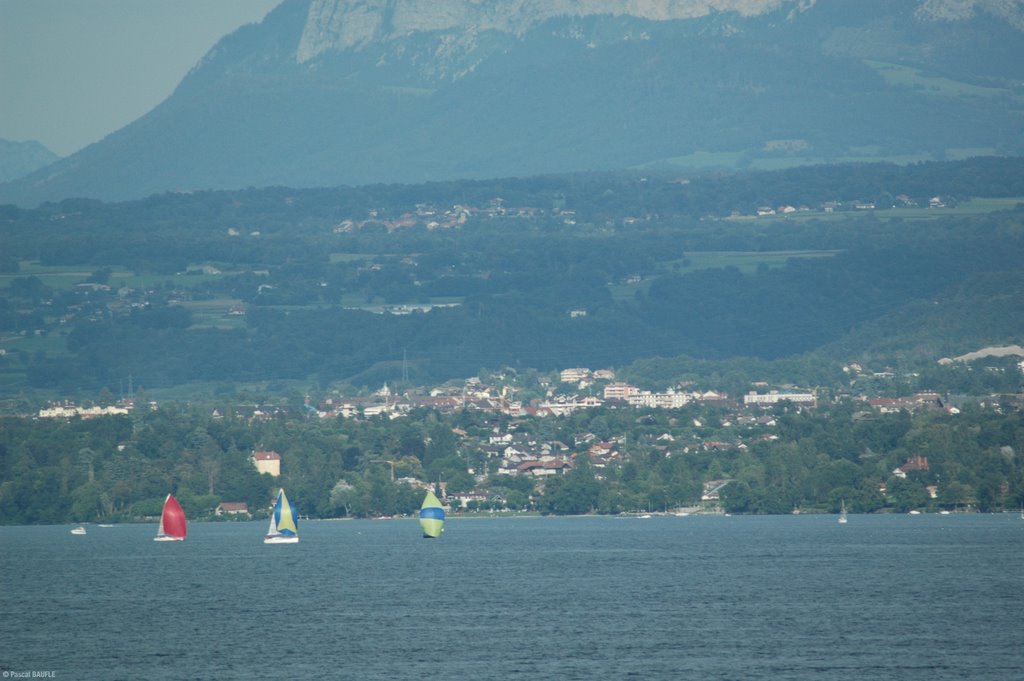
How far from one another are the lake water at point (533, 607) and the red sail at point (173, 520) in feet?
2.94

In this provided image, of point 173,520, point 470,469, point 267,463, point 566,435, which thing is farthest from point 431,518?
point 566,435

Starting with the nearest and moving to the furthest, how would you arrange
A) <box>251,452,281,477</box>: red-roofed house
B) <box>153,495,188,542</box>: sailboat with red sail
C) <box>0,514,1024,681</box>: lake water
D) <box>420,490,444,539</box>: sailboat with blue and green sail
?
<box>0,514,1024,681</box>: lake water
<box>420,490,444,539</box>: sailboat with blue and green sail
<box>153,495,188,542</box>: sailboat with red sail
<box>251,452,281,477</box>: red-roofed house

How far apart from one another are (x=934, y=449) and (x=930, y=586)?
A: 52.4 m

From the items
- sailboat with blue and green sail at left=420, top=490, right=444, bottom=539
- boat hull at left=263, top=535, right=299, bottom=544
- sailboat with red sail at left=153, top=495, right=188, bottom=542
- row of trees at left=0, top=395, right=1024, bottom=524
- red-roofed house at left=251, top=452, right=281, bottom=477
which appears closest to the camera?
boat hull at left=263, top=535, right=299, bottom=544

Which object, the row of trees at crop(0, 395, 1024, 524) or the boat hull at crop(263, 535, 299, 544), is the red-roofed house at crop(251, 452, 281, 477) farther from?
the boat hull at crop(263, 535, 299, 544)

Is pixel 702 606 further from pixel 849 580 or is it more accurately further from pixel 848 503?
pixel 848 503

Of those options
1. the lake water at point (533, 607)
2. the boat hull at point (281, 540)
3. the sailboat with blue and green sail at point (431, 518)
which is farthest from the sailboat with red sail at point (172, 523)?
the sailboat with blue and green sail at point (431, 518)

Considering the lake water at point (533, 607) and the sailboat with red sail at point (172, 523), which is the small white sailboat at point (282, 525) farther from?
the sailboat with red sail at point (172, 523)

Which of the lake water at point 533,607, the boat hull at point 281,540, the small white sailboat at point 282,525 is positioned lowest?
the lake water at point 533,607

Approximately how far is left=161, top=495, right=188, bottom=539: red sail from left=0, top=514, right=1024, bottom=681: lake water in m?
0.90

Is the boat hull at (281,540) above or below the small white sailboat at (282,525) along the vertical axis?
below

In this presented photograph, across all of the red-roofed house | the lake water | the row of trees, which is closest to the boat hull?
the lake water

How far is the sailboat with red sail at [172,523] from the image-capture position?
108m

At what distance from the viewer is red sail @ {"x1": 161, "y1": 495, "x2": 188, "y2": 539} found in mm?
108438
